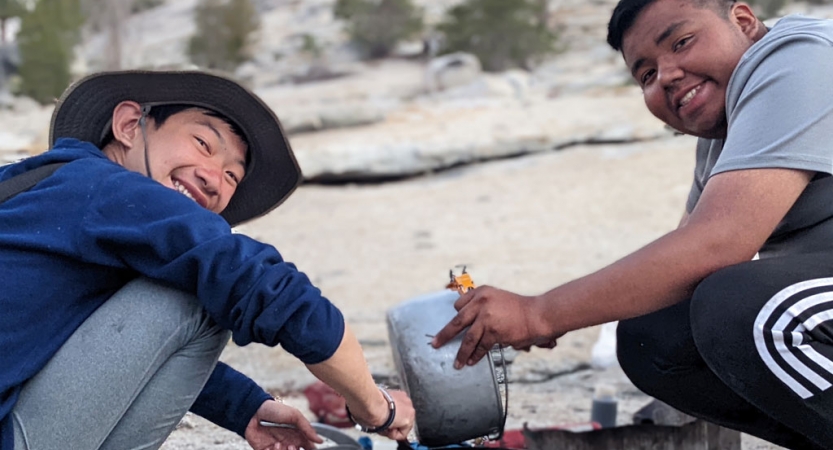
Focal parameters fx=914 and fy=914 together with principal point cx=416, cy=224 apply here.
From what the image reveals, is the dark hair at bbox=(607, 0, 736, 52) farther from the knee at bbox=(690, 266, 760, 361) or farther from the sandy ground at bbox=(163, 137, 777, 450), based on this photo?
the sandy ground at bbox=(163, 137, 777, 450)

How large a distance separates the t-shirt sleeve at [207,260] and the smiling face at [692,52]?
103 cm

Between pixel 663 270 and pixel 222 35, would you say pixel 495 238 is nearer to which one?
pixel 663 270

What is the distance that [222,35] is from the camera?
27312 millimetres

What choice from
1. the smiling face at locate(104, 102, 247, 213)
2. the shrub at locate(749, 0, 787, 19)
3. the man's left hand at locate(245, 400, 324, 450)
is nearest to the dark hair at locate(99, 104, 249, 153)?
the smiling face at locate(104, 102, 247, 213)

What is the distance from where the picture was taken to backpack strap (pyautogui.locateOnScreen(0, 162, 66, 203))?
1.67m

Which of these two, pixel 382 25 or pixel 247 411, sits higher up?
pixel 247 411

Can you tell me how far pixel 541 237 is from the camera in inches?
305

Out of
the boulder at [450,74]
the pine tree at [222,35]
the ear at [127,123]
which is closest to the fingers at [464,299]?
the ear at [127,123]

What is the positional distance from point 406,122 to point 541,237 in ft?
18.3

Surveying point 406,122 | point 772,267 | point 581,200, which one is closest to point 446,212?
point 581,200

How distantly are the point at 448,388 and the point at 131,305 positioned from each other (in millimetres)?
816

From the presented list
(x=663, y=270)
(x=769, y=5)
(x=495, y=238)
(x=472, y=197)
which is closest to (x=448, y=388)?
(x=663, y=270)

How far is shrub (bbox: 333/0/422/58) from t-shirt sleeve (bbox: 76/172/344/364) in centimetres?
2412

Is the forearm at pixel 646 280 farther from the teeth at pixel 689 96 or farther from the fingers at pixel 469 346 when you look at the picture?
the teeth at pixel 689 96
